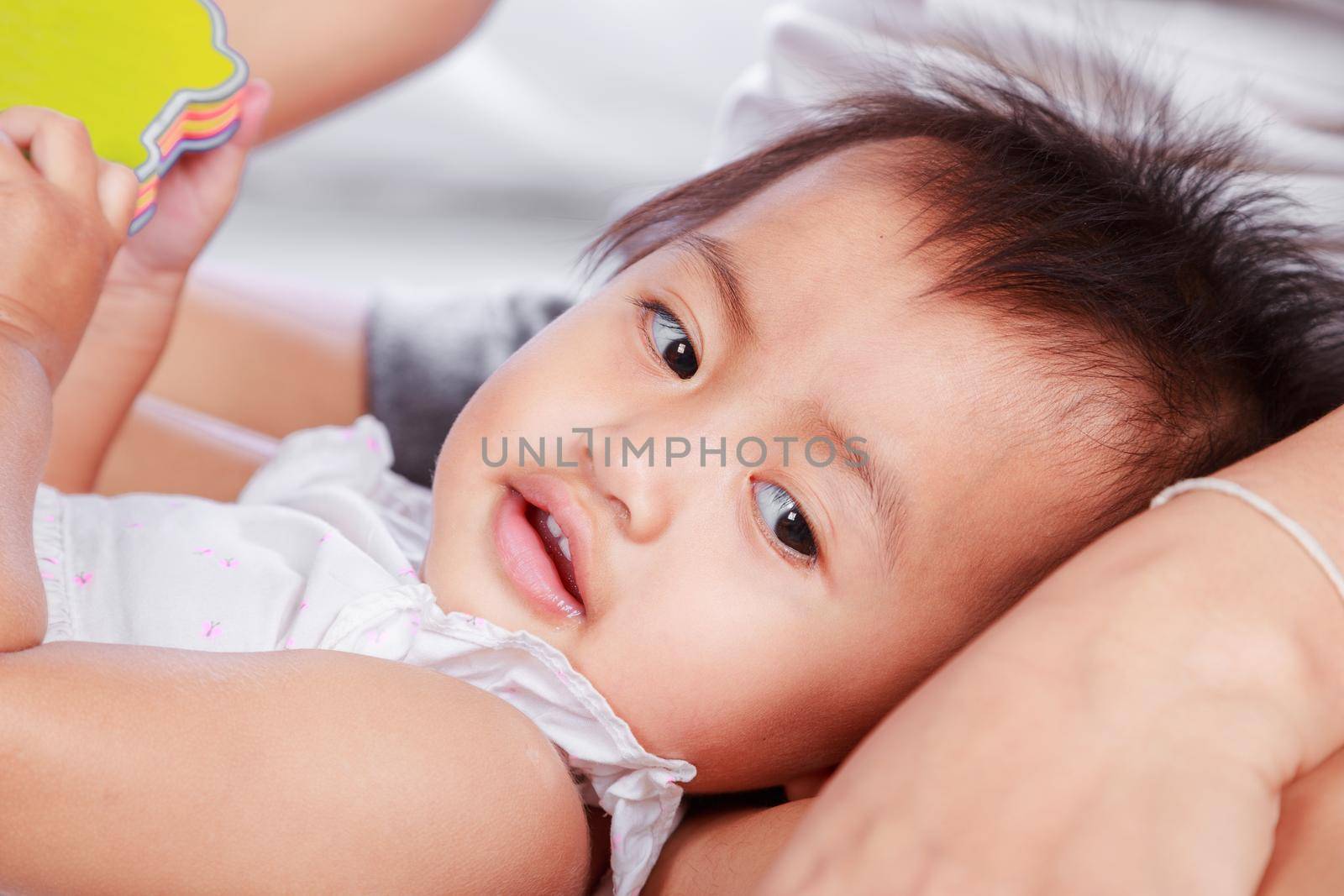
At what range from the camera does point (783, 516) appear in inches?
31.3

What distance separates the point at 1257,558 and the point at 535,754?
17.1 inches

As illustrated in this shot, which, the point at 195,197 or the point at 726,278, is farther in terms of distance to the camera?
the point at 195,197

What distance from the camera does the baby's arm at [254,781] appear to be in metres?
0.59

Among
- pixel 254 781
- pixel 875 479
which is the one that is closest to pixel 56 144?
pixel 254 781

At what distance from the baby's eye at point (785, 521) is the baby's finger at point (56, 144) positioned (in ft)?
1.66

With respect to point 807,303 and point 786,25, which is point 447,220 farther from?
point 807,303

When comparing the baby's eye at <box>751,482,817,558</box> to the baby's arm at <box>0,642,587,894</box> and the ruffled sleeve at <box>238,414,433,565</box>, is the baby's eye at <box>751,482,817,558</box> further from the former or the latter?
the ruffled sleeve at <box>238,414,433,565</box>

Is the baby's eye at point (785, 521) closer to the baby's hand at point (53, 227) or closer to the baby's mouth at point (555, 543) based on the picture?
the baby's mouth at point (555, 543)

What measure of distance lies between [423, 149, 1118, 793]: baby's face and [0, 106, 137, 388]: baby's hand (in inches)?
11.6

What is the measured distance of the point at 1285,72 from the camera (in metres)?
1.22

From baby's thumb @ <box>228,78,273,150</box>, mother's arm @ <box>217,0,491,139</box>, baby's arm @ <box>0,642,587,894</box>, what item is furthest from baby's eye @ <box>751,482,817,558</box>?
mother's arm @ <box>217,0,491,139</box>

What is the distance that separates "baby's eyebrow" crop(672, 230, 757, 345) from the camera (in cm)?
83

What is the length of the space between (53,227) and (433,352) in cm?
56

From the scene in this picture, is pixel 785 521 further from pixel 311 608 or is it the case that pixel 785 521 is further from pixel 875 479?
pixel 311 608
